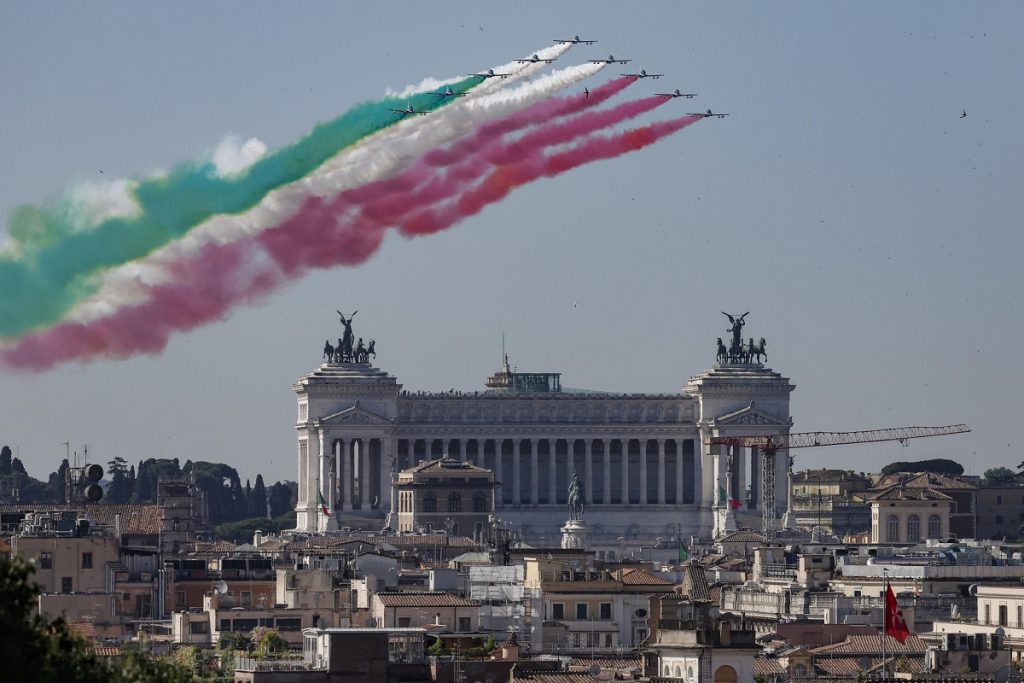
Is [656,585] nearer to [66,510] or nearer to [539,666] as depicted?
[66,510]

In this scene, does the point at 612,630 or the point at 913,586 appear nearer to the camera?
the point at 612,630

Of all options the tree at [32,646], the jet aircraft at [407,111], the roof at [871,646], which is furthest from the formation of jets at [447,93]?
the tree at [32,646]

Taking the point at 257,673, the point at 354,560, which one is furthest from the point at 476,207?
the point at 257,673

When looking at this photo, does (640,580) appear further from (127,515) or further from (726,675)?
(726,675)

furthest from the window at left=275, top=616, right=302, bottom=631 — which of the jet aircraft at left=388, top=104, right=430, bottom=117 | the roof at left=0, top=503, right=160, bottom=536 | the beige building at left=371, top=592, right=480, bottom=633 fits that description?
the roof at left=0, top=503, right=160, bottom=536

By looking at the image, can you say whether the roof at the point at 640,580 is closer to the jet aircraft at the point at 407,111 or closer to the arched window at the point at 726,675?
the jet aircraft at the point at 407,111

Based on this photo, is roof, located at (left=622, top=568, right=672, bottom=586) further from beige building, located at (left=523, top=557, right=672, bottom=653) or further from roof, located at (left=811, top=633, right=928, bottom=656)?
roof, located at (left=811, top=633, right=928, bottom=656)

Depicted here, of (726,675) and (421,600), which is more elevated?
(421,600)

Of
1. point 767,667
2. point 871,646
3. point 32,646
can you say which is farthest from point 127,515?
point 32,646

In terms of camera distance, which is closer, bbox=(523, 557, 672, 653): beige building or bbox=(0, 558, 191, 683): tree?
bbox=(0, 558, 191, 683): tree
